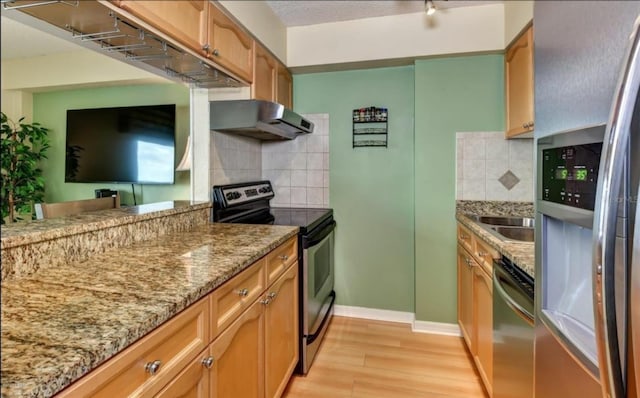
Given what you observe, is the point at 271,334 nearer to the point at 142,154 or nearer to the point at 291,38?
the point at 142,154

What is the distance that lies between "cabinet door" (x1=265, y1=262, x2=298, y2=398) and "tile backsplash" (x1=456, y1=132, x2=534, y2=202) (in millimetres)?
1417

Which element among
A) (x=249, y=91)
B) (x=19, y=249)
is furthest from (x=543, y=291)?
(x=249, y=91)

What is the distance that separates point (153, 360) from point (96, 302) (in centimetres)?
19

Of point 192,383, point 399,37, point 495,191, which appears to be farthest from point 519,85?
point 192,383

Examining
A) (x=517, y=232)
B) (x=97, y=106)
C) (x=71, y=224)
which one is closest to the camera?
(x=71, y=224)

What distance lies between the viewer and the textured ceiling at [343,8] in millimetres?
2148

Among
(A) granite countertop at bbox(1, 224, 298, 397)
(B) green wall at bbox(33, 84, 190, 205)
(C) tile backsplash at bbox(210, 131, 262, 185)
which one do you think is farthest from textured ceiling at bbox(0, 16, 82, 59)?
(C) tile backsplash at bbox(210, 131, 262, 185)

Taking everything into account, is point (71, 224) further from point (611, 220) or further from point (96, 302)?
point (611, 220)

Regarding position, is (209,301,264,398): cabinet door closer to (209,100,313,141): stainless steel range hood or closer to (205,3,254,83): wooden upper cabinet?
(209,100,313,141): stainless steel range hood

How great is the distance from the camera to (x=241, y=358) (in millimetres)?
1145

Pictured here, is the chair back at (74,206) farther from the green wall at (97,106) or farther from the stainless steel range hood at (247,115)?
the stainless steel range hood at (247,115)

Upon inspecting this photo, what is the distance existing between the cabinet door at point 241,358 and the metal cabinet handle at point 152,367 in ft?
0.78

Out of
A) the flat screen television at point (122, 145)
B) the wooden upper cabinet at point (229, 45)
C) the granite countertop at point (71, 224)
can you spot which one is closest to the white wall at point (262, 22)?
the wooden upper cabinet at point (229, 45)

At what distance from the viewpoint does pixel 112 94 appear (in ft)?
5.12
